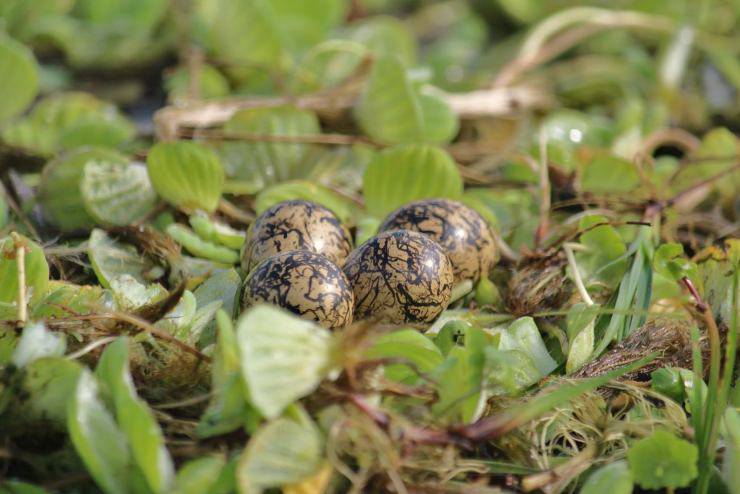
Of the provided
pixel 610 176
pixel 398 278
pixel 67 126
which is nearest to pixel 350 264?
pixel 398 278

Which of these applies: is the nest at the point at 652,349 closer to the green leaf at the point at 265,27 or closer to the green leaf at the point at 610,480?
the green leaf at the point at 610,480

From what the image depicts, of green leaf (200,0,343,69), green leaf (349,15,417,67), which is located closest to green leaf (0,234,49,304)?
green leaf (200,0,343,69)

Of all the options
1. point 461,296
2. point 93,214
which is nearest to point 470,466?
point 461,296

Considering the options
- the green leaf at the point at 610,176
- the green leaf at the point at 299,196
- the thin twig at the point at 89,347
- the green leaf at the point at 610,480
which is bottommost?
the green leaf at the point at 610,176

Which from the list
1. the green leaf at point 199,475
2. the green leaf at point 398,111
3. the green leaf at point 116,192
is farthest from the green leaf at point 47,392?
the green leaf at point 398,111

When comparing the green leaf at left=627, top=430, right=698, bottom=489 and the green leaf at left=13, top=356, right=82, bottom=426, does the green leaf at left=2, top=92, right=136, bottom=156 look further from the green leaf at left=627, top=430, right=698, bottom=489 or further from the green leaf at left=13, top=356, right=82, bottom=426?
the green leaf at left=627, top=430, right=698, bottom=489

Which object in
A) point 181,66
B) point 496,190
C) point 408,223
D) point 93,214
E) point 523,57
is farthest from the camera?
point 523,57

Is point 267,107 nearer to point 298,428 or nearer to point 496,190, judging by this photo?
point 496,190
